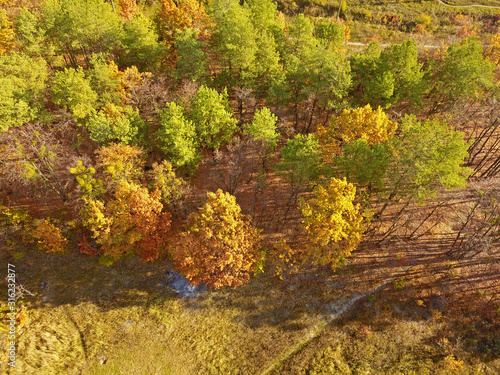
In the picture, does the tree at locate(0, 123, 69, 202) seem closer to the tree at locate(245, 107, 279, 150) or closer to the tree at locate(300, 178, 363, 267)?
the tree at locate(245, 107, 279, 150)

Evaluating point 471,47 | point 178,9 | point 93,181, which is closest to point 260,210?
point 93,181

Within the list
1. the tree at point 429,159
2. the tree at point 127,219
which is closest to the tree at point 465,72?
the tree at point 429,159

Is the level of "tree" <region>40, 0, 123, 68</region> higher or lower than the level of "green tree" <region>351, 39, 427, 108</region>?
higher

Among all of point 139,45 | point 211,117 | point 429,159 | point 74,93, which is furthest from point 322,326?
point 139,45

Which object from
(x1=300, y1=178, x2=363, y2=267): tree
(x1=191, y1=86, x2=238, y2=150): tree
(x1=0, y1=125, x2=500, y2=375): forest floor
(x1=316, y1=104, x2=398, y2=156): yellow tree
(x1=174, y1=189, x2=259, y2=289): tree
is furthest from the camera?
(x1=191, y1=86, x2=238, y2=150): tree

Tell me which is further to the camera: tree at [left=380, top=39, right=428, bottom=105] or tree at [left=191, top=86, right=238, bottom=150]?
tree at [left=380, top=39, right=428, bottom=105]

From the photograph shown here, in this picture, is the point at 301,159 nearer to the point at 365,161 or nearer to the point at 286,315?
the point at 365,161

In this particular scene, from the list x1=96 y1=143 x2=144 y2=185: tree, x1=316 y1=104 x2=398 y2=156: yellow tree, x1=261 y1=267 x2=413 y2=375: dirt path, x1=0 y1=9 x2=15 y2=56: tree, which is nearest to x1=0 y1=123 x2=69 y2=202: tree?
x1=96 y1=143 x2=144 y2=185: tree
